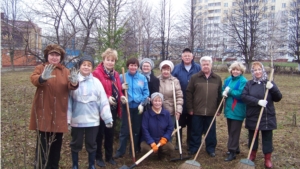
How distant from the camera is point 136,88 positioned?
16.1 ft

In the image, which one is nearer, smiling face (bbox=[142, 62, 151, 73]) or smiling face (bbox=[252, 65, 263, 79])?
smiling face (bbox=[252, 65, 263, 79])

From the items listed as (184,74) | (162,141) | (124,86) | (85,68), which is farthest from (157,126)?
(85,68)

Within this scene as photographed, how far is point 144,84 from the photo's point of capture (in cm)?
497

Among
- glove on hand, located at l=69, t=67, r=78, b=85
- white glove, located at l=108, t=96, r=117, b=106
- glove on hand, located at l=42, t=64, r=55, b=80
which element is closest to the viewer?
glove on hand, located at l=42, t=64, r=55, b=80

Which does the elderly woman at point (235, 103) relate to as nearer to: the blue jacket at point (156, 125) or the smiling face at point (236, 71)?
the smiling face at point (236, 71)

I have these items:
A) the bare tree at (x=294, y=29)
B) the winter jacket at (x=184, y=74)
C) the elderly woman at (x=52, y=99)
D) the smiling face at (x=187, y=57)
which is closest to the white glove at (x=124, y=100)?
the elderly woman at (x=52, y=99)

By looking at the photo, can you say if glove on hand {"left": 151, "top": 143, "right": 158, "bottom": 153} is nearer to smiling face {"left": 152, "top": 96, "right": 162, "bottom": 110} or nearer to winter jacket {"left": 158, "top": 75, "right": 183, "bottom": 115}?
smiling face {"left": 152, "top": 96, "right": 162, "bottom": 110}

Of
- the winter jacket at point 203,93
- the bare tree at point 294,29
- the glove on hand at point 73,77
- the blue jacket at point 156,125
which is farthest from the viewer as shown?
the bare tree at point 294,29

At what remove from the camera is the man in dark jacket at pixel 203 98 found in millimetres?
5215

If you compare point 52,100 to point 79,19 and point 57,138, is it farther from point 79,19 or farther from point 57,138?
point 79,19

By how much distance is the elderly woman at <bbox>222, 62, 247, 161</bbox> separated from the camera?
4.99 metres

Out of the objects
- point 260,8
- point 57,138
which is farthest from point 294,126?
point 260,8

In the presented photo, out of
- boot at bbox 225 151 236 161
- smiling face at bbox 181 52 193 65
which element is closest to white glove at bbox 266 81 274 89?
boot at bbox 225 151 236 161

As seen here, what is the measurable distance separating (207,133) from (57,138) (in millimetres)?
2598
